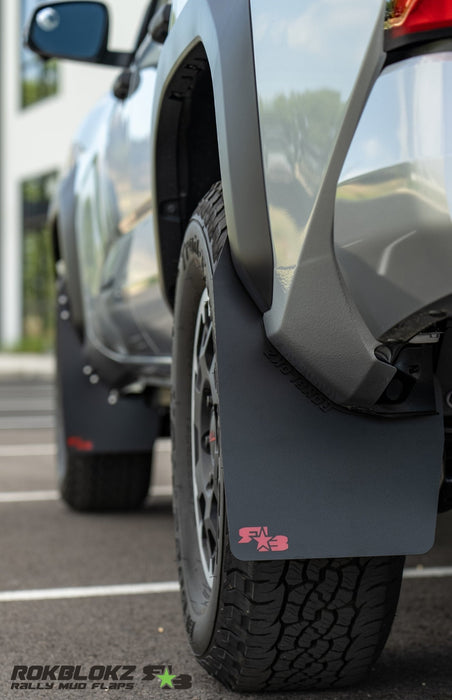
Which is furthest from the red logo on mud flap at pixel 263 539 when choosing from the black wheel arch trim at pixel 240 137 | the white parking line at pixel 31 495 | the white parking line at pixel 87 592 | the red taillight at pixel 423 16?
the white parking line at pixel 31 495

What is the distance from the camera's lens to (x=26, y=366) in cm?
2069

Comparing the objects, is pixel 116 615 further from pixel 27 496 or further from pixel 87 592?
pixel 27 496

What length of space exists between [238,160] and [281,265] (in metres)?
0.20

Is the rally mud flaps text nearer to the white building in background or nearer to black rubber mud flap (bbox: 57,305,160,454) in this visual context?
black rubber mud flap (bbox: 57,305,160,454)

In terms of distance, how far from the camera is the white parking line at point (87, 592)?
3211 millimetres

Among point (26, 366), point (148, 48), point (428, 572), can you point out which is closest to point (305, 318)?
point (148, 48)

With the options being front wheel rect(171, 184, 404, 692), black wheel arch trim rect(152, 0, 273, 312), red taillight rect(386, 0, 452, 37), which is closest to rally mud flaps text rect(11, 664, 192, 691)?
front wheel rect(171, 184, 404, 692)

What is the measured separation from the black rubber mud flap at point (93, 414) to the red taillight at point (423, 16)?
116 inches

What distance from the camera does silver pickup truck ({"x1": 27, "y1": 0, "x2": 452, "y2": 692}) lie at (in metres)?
1.69

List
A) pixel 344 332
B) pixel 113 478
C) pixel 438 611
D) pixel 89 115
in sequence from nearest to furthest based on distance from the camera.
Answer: pixel 344 332 → pixel 438 611 → pixel 89 115 → pixel 113 478

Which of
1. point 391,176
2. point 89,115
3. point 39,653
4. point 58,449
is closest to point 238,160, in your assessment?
point 391,176

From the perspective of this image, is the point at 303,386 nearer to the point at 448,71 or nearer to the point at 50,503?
the point at 448,71

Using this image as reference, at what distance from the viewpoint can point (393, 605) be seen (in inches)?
86.9

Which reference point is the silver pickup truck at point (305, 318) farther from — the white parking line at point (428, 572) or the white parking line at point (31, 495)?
the white parking line at point (31, 495)
